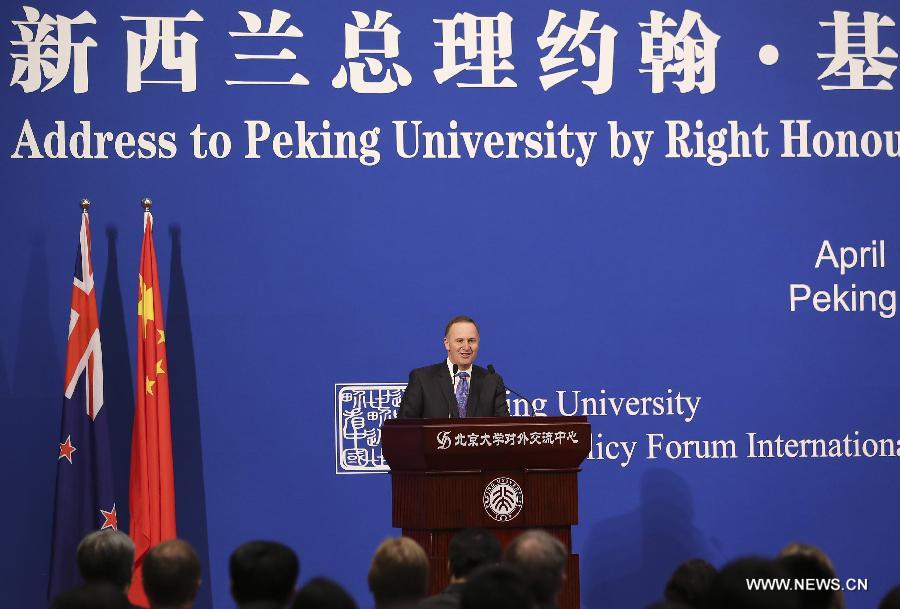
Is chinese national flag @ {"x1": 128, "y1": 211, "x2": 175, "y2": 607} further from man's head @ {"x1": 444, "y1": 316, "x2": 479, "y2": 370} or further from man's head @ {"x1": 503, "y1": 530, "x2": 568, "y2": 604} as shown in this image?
man's head @ {"x1": 503, "y1": 530, "x2": 568, "y2": 604}

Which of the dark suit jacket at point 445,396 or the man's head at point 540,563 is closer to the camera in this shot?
the man's head at point 540,563

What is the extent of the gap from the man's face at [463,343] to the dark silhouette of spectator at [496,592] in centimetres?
278

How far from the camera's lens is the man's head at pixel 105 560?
3516mm

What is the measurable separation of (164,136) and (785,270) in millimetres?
3340

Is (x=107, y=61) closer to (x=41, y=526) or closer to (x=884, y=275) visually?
(x=41, y=526)

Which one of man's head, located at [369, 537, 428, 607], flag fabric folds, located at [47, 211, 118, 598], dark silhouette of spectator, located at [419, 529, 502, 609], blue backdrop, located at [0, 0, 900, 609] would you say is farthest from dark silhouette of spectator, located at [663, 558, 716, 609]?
flag fabric folds, located at [47, 211, 118, 598]

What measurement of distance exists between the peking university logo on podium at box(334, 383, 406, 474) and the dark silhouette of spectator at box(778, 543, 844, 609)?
3269 millimetres

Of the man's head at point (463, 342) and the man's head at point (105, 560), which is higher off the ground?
the man's head at point (463, 342)

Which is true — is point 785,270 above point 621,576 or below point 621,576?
above

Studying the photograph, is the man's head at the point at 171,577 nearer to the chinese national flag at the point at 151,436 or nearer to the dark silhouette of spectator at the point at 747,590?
the dark silhouette of spectator at the point at 747,590

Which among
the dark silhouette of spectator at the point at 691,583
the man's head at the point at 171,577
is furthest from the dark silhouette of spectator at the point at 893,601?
the man's head at the point at 171,577

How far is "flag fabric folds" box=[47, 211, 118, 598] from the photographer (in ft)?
19.4

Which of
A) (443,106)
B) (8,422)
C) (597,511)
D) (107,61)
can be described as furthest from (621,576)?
(107,61)

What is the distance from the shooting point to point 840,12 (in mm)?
6746
